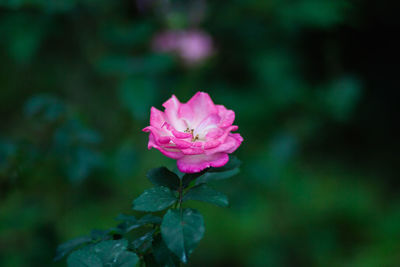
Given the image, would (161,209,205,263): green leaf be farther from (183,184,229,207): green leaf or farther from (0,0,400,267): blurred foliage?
(0,0,400,267): blurred foliage

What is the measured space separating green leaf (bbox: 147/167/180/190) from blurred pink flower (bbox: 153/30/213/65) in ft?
3.49

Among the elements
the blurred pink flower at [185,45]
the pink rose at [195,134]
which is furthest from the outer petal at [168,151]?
the blurred pink flower at [185,45]

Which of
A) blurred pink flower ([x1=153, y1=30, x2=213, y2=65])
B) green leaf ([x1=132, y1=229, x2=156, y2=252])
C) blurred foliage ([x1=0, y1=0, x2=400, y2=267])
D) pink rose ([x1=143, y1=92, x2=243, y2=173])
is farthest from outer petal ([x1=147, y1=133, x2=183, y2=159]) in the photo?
blurred pink flower ([x1=153, y1=30, x2=213, y2=65])

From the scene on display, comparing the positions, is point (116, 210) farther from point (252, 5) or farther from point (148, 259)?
point (148, 259)

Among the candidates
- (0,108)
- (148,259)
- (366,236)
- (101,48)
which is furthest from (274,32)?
(0,108)

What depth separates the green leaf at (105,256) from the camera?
468mm

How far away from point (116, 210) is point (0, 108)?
3.43 feet

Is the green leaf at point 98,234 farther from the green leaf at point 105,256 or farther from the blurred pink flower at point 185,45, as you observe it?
the blurred pink flower at point 185,45

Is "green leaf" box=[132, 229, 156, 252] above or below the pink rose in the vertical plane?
below

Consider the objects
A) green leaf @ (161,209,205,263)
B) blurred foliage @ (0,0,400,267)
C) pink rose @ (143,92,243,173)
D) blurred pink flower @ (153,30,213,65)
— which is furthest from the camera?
blurred pink flower @ (153,30,213,65)

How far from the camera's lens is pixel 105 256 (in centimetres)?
48

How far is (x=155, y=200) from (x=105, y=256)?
0.10 m

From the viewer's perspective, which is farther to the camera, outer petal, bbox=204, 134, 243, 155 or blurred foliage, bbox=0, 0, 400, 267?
blurred foliage, bbox=0, 0, 400, 267

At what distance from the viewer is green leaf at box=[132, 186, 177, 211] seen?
472 mm
